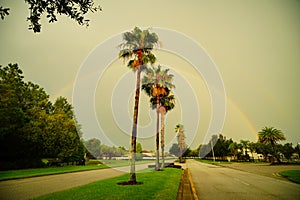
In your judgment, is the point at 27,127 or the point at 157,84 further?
the point at 27,127

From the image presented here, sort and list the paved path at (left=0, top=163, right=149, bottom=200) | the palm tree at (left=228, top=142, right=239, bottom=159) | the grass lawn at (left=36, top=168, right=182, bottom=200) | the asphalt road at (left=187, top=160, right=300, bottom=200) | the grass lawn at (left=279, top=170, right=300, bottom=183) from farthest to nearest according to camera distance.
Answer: the palm tree at (left=228, top=142, right=239, bottom=159), the grass lawn at (left=279, top=170, right=300, bottom=183), the paved path at (left=0, top=163, right=149, bottom=200), the asphalt road at (left=187, top=160, right=300, bottom=200), the grass lawn at (left=36, top=168, right=182, bottom=200)

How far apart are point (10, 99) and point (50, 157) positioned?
18.3 metres

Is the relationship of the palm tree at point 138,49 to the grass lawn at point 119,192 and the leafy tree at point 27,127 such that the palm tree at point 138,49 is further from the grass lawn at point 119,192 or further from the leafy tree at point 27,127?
the leafy tree at point 27,127

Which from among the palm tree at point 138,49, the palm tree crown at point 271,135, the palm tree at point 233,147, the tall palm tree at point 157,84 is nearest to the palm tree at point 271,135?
the palm tree crown at point 271,135

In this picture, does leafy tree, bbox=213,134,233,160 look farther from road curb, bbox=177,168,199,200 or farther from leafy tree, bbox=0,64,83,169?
road curb, bbox=177,168,199,200

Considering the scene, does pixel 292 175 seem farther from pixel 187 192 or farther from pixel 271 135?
pixel 271 135

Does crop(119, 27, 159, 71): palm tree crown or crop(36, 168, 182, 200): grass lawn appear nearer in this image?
crop(36, 168, 182, 200): grass lawn

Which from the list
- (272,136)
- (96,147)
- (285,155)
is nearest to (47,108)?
(272,136)

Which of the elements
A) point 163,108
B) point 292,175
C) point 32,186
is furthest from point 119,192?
point 163,108

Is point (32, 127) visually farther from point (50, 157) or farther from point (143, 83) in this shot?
point (143, 83)

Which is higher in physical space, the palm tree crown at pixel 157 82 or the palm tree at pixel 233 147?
the palm tree crown at pixel 157 82

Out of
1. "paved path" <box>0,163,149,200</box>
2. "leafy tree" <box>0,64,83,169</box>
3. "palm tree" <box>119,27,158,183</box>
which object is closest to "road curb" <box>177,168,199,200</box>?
"paved path" <box>0,163,149,200</box>

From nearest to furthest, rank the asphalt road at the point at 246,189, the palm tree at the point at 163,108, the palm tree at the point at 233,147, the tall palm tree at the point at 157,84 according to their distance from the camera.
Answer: the asphalt road at the point at 246,189 → the tall palm tree at the point at 157,84 → the palm tree at the point at 163,108 → the palm tree at the point at 233,147

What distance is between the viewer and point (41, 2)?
6.22 metres
